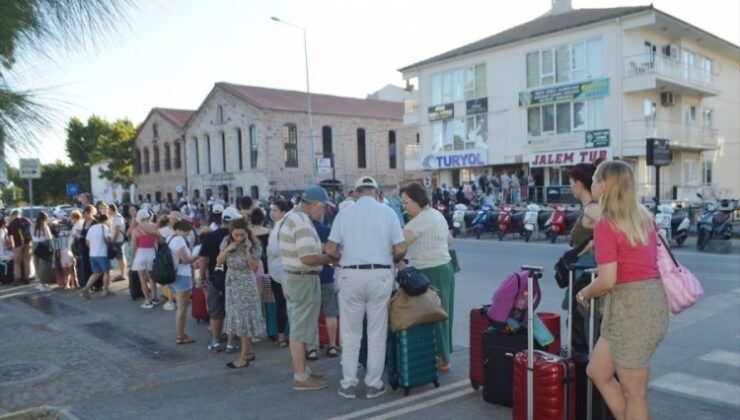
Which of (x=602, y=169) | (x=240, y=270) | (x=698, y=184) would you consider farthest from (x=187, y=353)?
(x=698, y=184)

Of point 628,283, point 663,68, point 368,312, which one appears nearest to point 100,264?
point 368,312

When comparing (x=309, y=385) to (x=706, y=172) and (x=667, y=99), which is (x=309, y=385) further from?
(x=706, y=172)

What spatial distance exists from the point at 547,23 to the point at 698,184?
11.8 metres

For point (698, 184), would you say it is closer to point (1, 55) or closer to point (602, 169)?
point (602, 169)

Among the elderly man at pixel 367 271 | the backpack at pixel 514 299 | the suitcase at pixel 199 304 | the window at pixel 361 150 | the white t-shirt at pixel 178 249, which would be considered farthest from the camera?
the window at pixel 361 150

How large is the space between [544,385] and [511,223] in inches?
602

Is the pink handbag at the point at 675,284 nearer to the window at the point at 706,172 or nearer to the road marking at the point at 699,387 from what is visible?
the road marking at the point at 699,387

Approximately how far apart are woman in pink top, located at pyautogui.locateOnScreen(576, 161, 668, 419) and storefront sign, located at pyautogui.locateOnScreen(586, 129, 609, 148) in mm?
26456

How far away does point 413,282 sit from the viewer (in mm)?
5344

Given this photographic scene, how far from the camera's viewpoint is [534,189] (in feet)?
94.1

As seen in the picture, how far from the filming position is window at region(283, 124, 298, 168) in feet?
157

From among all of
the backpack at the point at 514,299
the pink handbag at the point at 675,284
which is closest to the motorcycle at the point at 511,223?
the backpack at the point at 514,299

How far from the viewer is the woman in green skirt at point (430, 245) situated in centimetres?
591

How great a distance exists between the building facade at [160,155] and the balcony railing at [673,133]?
40.8m
